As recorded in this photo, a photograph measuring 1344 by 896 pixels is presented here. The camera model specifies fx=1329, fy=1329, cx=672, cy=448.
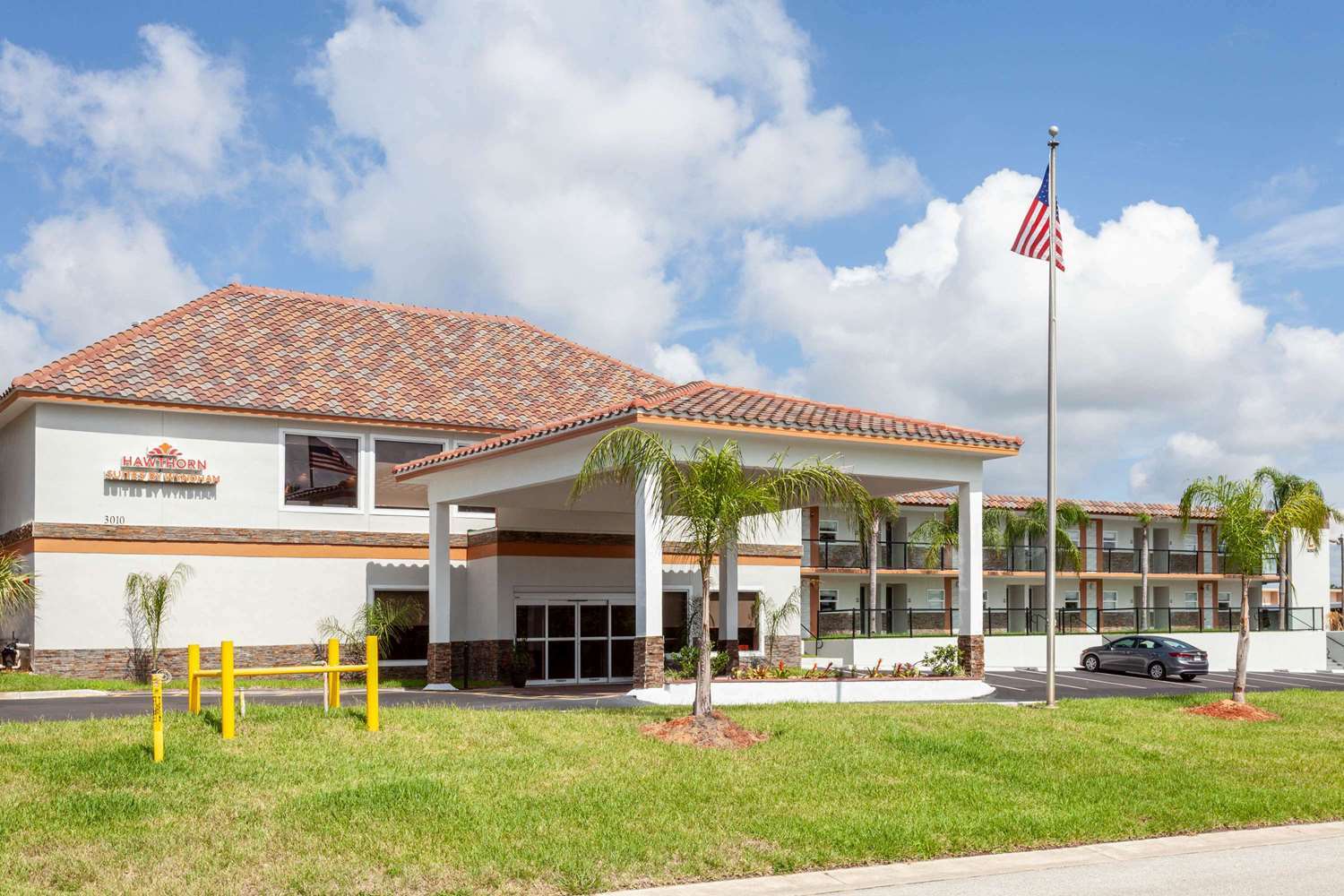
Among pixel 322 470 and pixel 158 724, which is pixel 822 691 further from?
pixel 158 724

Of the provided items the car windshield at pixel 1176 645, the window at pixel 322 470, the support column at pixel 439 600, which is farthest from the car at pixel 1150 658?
the window at pixel 322 470

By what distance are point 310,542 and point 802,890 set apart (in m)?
21.5

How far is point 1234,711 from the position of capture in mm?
20766

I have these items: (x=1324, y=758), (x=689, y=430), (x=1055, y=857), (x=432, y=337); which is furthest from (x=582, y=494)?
(x=1055, y=857)

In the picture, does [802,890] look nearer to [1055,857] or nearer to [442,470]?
[1055,857]

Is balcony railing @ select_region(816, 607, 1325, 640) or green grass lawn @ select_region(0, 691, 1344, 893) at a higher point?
green grass lawn @ select_region(0, 691, 1344, 893)

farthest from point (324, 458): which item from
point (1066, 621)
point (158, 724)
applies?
point (1066, 621)

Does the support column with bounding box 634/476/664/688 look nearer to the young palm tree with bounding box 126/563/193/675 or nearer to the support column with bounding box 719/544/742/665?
the support column with bounding box 719/544/742/665

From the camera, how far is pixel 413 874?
32.4ft

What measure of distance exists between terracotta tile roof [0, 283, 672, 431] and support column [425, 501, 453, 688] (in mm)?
4052

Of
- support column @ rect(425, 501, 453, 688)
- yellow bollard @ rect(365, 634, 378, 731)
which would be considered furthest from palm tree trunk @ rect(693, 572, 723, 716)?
support column @ rect(425, 501, 453, 688)

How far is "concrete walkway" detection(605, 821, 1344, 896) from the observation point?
10055 mm

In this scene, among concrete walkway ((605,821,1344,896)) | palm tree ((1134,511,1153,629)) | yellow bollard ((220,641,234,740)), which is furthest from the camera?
palm tree ((1134,511,1153,629))

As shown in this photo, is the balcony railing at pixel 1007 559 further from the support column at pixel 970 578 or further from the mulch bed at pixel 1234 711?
the mulch bed at pixel 1234 711
